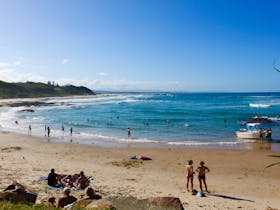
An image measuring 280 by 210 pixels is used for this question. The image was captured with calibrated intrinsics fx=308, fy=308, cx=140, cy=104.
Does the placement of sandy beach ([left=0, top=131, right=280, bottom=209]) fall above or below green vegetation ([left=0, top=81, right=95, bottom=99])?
below

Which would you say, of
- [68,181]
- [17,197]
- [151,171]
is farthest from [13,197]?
[151,171]

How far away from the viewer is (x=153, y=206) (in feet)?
24.2

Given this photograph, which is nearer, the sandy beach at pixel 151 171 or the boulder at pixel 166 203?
the boulder at pixel 166 203

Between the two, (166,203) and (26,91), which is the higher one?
(26,91)

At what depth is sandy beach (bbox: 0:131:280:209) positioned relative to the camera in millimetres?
12164

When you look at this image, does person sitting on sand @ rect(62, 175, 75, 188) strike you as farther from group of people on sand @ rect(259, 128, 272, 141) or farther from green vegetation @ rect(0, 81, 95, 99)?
green vegetation @ rect(0, 81, 95, 99)

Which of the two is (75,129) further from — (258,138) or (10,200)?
(10,200)

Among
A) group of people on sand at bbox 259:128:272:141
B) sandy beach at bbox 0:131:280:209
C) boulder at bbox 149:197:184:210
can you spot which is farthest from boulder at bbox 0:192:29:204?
group of people on sand at bbox 259:128:272:141

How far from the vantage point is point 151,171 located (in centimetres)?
1711

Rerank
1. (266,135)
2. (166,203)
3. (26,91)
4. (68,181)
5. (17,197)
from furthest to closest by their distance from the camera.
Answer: (26,91) → (266,135) → (68,181) → (17,197) → (166,203)

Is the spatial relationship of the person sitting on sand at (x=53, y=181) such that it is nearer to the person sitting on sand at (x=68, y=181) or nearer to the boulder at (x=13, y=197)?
the person sitting on sand at (x=68, y=181)

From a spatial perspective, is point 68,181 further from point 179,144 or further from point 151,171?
point 179,144

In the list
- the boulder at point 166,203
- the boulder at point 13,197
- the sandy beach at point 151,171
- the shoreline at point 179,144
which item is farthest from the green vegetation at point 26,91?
the boulder at point 166,203

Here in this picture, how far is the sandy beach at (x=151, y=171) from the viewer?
12164 millimetres
